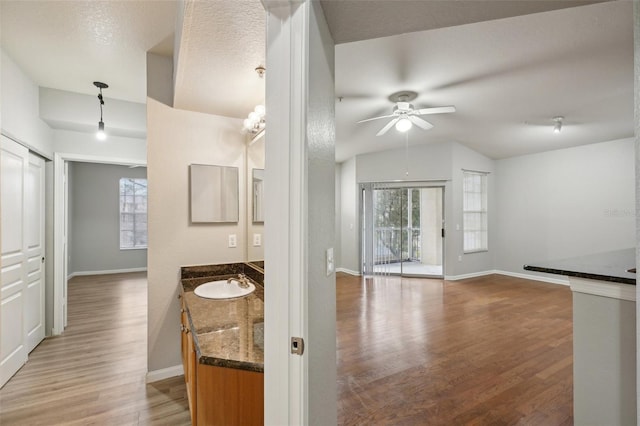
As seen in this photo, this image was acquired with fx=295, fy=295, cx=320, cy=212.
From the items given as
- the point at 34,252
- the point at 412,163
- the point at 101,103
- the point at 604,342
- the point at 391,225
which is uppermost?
the point at 101,103

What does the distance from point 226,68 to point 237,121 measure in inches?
38.2

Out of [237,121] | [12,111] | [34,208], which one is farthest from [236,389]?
[34,208]

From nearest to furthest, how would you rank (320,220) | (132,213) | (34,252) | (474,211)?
(320,220), (34,252), (474,211), (132,213)

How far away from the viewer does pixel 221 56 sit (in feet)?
5.62

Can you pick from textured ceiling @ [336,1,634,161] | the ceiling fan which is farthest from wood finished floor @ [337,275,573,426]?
textured ceiling @ [336,1,634,161]

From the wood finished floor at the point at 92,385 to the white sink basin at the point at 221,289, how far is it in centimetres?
81

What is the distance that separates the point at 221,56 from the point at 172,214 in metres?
1.46

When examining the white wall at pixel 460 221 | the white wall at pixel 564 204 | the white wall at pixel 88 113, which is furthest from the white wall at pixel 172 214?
the white wall at pixel 564 204

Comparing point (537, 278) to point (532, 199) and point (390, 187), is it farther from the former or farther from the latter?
point (390, 187)

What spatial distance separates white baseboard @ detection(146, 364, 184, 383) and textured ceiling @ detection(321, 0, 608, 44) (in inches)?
112

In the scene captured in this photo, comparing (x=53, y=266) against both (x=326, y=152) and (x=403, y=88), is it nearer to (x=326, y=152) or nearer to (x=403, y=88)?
(x=326, y=152)

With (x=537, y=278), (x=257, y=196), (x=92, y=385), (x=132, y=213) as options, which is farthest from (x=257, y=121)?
(x=132, y=213)

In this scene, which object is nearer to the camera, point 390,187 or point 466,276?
point 466,276

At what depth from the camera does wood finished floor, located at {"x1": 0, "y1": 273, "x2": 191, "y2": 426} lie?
6.66 ft
